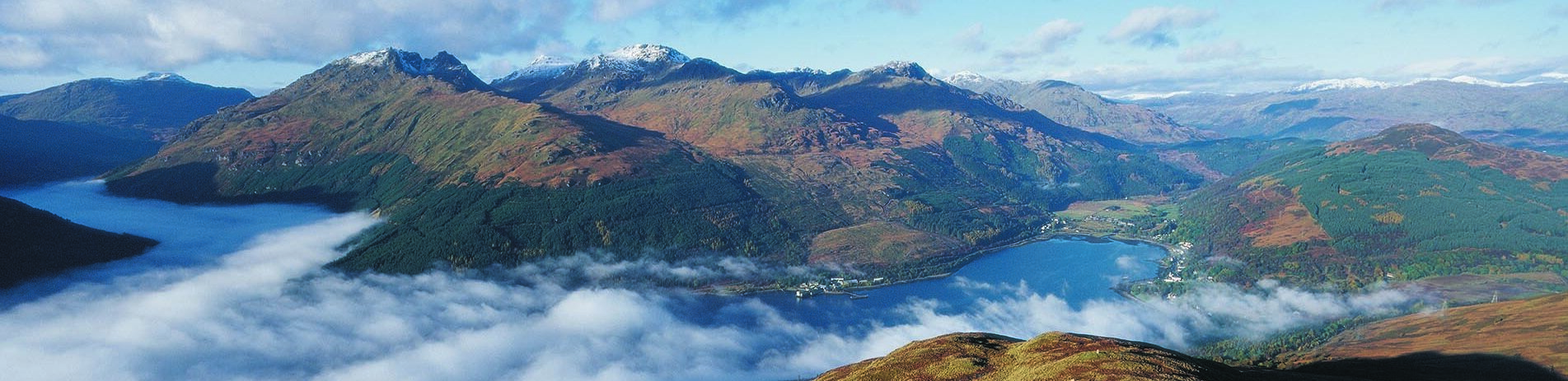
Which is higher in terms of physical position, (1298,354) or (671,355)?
(671,355)

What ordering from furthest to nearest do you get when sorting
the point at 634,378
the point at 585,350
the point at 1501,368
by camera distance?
the point at 585,350 < the point at 634,378 < the point at 1501,368

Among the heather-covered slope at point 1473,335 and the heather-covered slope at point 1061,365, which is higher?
the heather-covered slope at point 1061,365

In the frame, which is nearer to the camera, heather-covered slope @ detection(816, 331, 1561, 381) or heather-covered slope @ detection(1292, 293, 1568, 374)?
heather-covered slope @ detection(816, 331, 1561, 381)

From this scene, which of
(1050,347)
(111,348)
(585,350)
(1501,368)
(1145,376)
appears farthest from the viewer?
(585,350)

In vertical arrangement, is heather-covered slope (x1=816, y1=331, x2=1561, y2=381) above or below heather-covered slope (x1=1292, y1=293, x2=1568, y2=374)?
above

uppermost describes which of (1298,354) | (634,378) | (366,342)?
(366,342)

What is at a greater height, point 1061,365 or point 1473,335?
point 1061,365

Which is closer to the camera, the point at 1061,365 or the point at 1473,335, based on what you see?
the point at 1061,365

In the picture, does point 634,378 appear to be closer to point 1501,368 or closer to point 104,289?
point 104,289

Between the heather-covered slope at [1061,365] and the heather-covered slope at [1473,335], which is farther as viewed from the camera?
the heather-covered slope at [1473,335]

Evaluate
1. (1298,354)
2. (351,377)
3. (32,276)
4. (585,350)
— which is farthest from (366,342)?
(1298,354)

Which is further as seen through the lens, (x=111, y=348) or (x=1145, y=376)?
(x=111, y=348)
